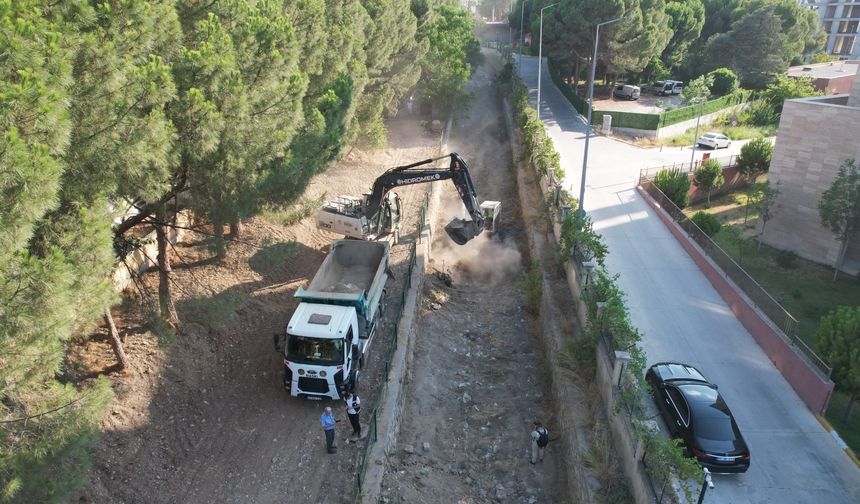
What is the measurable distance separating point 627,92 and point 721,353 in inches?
1545

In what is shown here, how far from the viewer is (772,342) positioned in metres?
15.8

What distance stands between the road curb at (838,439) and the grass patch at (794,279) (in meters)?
2.41

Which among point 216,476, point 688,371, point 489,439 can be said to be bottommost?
point 489,439

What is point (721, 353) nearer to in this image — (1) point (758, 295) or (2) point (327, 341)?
(1) point (758, 295)

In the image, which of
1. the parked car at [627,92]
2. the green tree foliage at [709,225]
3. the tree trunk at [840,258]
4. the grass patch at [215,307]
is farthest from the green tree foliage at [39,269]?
the parked car at [627,92]

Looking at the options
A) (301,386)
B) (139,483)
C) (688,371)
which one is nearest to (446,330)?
(301,386)

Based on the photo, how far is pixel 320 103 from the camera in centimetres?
1872

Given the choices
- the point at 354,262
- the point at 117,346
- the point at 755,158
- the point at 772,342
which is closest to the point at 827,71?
the point at 755,158

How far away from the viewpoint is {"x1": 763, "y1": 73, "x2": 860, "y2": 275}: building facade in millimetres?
22703

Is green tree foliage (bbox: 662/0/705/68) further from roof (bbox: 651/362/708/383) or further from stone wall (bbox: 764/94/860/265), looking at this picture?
roof (bbox: 651/362/708/383)

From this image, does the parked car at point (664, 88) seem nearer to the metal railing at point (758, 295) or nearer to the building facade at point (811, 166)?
the building facade at point (811, 166)

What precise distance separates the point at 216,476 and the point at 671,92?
51907 millimetres

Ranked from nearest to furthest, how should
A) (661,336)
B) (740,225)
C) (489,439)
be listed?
(489,439) → (661,336) → (740,225)

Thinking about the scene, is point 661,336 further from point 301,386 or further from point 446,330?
point 301,386
